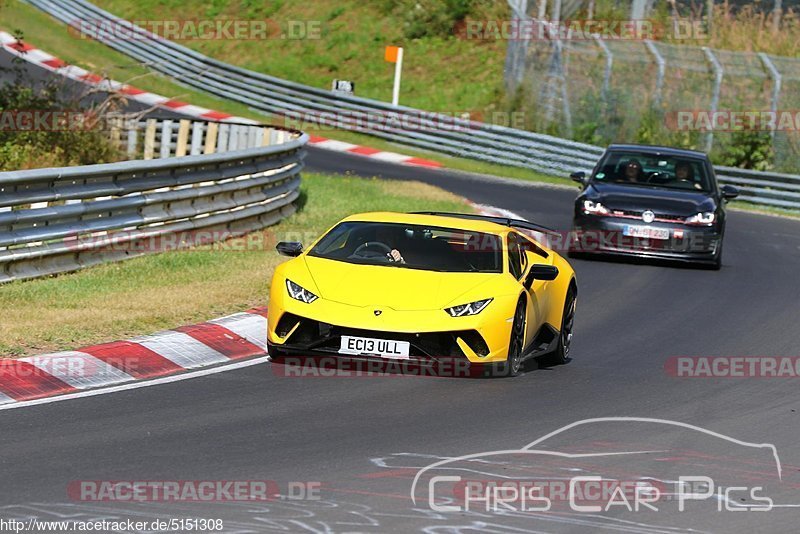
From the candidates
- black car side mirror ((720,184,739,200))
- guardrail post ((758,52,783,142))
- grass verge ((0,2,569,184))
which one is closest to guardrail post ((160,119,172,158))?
grass verge ((0,2,569,184))

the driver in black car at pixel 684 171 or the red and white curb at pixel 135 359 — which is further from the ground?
the driver in black car at pixel 684 171

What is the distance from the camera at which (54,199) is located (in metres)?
14.0

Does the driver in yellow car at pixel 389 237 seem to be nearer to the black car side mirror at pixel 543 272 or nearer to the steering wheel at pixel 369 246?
the steering wheel at pixel 369 246

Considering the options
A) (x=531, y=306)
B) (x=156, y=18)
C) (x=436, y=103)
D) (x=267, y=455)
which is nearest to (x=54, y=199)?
A: (x=531, y=306)

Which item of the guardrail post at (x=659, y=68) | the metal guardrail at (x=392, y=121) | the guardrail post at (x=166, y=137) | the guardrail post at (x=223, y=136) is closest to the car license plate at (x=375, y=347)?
the guardrail post at (x=223, y=136)

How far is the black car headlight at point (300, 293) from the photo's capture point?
34.8ft

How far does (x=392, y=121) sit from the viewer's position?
36.2 meters

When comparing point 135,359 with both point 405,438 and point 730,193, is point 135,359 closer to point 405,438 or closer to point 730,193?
point 405,438

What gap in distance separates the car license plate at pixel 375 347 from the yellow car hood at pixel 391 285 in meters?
0.29

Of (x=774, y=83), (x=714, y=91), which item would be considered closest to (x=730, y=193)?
(x=774, y=83)

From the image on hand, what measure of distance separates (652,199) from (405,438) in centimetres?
1091

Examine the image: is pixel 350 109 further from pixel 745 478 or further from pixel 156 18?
pixel 745 478

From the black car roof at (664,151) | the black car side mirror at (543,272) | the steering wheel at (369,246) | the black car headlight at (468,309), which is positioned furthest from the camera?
the black car roof at (664,151)

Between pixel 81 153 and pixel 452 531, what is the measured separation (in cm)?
1735
